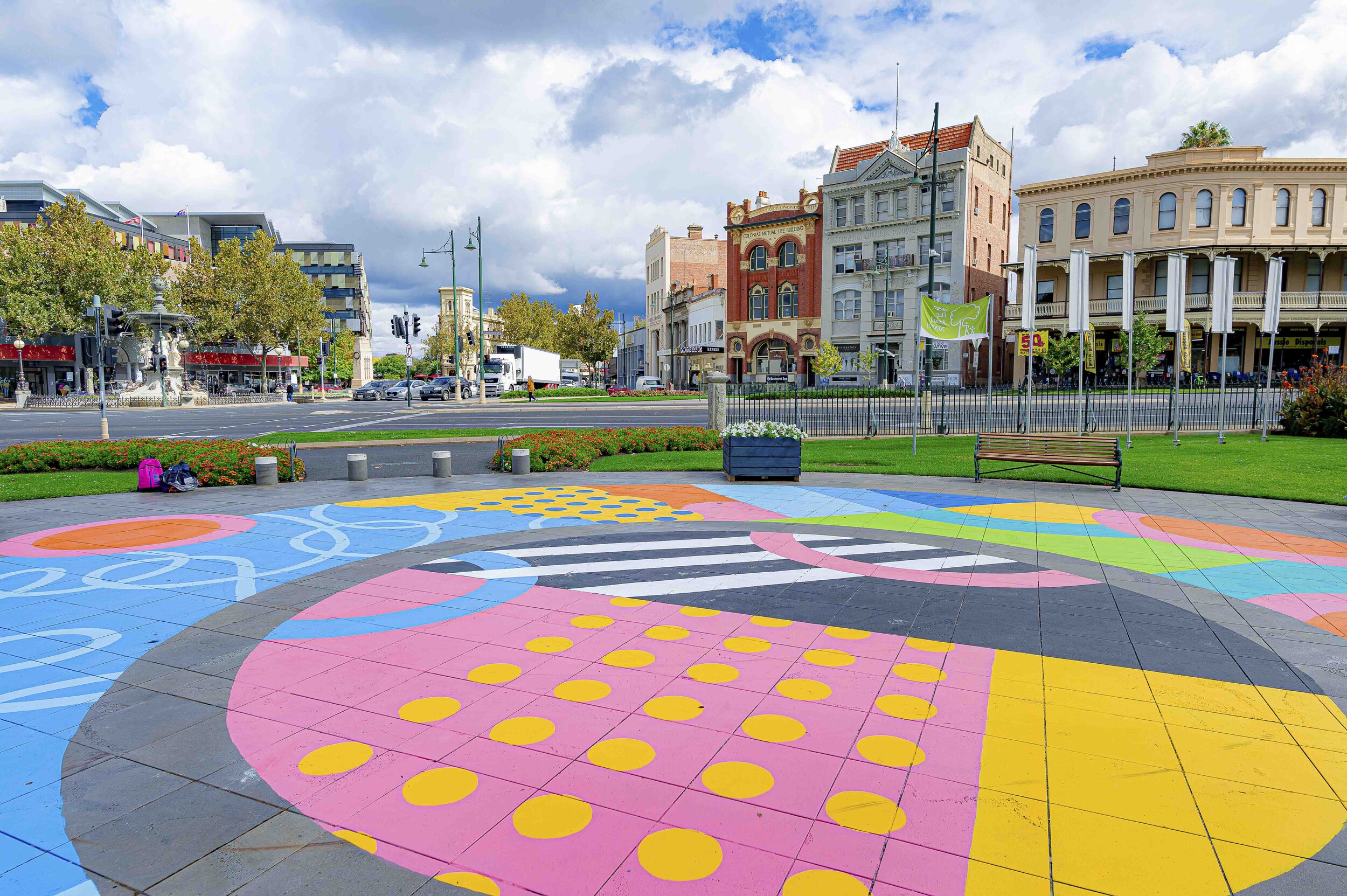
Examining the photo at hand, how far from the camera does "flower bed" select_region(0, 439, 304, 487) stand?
45.6 feet

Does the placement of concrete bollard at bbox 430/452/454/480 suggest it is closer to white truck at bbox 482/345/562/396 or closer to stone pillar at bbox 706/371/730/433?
stone pillar at bbox 706/371/730/433

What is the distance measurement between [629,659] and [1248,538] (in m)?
8.60

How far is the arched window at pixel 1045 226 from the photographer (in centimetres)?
5031

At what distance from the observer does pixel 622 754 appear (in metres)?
4.02

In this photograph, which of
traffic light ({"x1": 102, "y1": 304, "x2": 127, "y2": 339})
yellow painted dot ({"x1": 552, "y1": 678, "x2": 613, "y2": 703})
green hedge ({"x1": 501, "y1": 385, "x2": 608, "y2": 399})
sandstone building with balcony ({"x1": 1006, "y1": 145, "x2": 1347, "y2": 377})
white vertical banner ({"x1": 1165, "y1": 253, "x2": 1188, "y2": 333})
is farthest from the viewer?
green hedge ({"x1": 501, "y1": 385, "x2": 608, "y2": 399})

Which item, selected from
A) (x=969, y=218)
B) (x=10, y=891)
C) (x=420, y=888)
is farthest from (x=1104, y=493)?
(x=969, y=218)

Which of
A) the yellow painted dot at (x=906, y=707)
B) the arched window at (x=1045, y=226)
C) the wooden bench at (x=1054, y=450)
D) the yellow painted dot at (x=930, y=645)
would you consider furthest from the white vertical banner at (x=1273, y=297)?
the arched window at (x=1045, y=226)

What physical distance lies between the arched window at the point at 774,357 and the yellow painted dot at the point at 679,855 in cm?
5842

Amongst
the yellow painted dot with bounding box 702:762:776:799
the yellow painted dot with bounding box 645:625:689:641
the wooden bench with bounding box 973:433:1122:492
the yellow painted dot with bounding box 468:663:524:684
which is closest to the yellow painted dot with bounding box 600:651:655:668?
the yellow painted dot with bounding box 645:625:689:641

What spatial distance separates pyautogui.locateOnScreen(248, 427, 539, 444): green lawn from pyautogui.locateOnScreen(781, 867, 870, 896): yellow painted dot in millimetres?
19100

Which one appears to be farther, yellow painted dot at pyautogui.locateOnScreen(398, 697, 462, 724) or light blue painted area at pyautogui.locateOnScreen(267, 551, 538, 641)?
light blue painted area at pyautogui.locateOnScreen(267, 551, 538, 641)

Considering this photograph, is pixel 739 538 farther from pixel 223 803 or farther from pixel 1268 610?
pixel 223 803

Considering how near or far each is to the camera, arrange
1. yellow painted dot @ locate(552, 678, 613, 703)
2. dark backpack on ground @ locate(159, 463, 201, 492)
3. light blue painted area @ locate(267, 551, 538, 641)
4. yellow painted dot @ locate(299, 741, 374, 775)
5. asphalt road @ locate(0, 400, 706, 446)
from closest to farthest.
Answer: yellow painted dot @ locate(299, 741, 374, 775)
yellow painted dot @ locate(552, 678, 613, 703)
light blue painted area @ locate(267, 551, 538, 641)
dark backpack on ground @ locate(159, 463, 201, 492)
asphalt road @ locate(0, 400, 706, 446)

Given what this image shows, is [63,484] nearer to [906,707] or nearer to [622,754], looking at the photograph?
[622,754]
